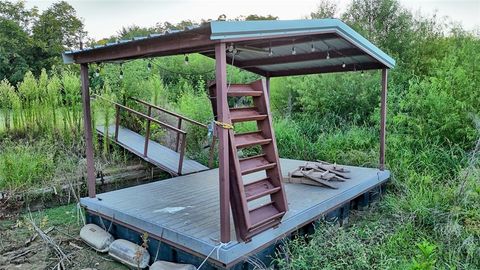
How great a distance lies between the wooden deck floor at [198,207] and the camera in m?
3.29

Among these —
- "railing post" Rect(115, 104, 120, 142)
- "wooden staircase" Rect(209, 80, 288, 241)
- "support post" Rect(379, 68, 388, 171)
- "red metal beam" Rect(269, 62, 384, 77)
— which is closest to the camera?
"wooden staircase" Rect(209, 80, 288, 241)

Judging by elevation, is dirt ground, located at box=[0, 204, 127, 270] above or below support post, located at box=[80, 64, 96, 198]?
below

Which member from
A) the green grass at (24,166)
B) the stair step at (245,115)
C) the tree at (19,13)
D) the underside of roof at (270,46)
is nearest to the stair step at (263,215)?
the stair step at (245,115)

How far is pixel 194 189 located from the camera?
5039 mm

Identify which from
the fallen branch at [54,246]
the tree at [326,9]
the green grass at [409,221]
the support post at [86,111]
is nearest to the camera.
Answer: the green grass at [409,221]

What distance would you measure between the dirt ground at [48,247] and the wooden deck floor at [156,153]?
1686mm

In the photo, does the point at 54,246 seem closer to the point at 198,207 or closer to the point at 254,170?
the point at 198,207

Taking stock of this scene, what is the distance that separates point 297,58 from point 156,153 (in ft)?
11.2

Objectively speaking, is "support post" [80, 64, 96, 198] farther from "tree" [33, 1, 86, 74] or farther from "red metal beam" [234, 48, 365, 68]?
"tree" [33, 1, 86, 74]

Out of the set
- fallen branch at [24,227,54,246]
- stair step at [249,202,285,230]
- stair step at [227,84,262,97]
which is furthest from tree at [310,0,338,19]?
fallen branch at [24,227,54,246]

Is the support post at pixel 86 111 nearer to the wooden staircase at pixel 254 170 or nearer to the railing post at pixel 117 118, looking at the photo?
the wooden staircase at pixel 254 170

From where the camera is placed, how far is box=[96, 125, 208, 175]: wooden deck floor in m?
6.53

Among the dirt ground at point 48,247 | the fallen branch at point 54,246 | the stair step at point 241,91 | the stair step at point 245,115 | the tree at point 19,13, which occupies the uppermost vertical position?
the tree at point 19,13

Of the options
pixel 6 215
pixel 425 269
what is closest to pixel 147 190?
pixel 6 215
